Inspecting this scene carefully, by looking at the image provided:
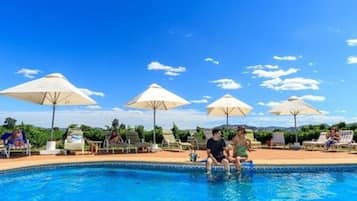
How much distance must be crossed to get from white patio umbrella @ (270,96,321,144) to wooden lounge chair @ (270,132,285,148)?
2.08 ft

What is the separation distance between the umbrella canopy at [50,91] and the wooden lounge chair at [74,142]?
94 cm

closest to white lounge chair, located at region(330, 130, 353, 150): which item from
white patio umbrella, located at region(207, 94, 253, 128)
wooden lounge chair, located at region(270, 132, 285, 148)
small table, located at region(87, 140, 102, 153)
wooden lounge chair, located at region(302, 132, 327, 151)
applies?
wooden lounge chair, located at region(302, 132, 327, 151)

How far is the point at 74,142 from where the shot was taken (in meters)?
12.7

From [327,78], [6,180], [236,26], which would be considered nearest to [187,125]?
[236,26]

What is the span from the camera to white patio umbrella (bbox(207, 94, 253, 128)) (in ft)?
51.4

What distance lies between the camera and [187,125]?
2084cm

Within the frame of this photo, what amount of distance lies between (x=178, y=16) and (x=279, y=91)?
11.9 m

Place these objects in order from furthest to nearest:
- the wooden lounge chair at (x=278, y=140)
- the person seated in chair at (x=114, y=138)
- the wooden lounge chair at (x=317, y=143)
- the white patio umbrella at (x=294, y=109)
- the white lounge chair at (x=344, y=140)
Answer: the wooden lounge chair at (x=278, y=140) → the white patio umbrella at (x=294, y=109) → the wooden lounge chair at (x=317, y=143) → the white lounge chair at (x=344, y=140) → the person seated in chair at (x=114, y=138)

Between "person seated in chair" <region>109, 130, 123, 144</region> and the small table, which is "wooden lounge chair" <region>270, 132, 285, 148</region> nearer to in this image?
"person seated in chair" <region>109, 130, 123, 144</region>

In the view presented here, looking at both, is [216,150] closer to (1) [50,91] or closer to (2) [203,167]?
(2) [203,167]

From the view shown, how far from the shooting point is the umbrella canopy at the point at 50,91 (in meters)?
11.3

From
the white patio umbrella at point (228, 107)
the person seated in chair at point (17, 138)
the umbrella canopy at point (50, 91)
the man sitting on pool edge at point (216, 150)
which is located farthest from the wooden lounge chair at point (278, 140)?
the person seated in chair at point (17, 138)

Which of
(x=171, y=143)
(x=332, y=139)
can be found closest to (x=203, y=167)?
(x=171, y=143)

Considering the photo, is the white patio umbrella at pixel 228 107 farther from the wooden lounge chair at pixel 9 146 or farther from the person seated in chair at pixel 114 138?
the wooden lounge chair at pixel 9 146
